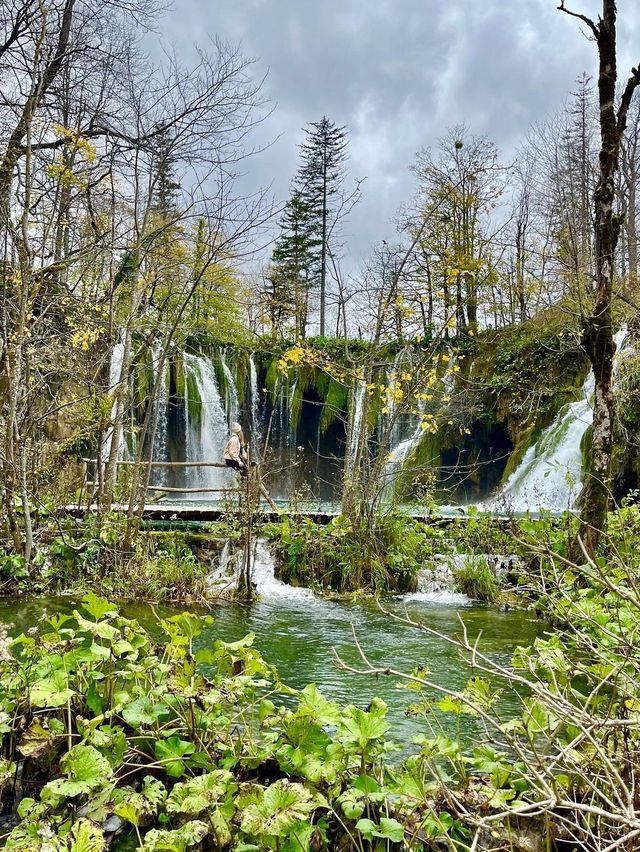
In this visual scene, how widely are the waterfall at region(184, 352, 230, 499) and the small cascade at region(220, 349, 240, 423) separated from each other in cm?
30

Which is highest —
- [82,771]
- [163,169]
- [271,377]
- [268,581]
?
[163,169]

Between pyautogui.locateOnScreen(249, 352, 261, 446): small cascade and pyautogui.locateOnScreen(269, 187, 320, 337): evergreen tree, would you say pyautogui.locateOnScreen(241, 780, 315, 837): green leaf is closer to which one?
pyautogui.locateOnScreen(249, 352, 261, 446): small cascade

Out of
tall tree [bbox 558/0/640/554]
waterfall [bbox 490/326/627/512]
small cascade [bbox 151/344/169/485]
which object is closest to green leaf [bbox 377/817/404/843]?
tall tree [bbox 558/0/640/554]

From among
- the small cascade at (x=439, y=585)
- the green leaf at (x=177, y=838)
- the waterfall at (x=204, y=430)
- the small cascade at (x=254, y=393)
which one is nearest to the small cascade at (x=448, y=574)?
the small cascade at (x=439, y=585)

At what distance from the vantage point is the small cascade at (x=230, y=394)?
19883mm

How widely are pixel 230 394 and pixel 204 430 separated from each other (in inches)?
63.7

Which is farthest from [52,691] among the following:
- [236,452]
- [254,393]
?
[254,393]

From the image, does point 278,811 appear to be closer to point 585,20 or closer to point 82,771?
point 82,771

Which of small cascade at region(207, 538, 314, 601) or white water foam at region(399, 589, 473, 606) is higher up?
small cascade at region(207, 538, 314, 601)

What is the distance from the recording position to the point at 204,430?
1931 centimetres

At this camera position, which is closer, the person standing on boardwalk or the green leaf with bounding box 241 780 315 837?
the green leaf with bounding box 241 780 315 837

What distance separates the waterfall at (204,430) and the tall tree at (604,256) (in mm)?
14299

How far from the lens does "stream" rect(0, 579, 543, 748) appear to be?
418 cm

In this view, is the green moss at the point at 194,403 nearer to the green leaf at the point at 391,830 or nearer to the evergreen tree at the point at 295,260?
the evergreen tree at the point at 295,260
